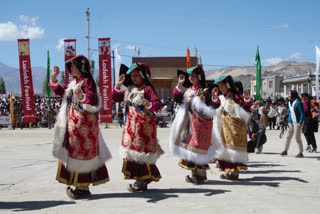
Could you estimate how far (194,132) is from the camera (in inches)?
256

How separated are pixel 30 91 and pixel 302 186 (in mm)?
19569

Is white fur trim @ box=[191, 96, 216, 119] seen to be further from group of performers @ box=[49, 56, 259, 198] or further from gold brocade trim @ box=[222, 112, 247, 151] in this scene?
gold brocade trim @ box=[222, 112, 247, 151]

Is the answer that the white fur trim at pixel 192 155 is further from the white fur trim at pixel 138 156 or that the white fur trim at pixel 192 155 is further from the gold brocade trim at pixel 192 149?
the white fur trim at pixel 138 156

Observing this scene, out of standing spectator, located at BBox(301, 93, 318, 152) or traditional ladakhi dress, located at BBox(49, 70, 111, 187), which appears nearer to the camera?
traditional ladakhi dress, located at BBox(49, 70, 111, 187)

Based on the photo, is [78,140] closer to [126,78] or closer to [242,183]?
[126,78]

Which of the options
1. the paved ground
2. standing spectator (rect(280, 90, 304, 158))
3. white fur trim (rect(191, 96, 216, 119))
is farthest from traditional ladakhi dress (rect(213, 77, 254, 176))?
standing spectator (rect(280, 90, 304, 158))

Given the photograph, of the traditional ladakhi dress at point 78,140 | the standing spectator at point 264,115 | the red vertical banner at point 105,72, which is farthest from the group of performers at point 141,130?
the red vertical banner at point 105,72

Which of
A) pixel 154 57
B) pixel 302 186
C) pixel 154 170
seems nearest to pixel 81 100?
pixel 154 170

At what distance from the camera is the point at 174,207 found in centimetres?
491

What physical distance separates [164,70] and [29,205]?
142ft

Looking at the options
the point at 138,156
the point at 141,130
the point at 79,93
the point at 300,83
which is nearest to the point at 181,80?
the point at 141,130

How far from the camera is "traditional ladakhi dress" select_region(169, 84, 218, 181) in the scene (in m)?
6.44

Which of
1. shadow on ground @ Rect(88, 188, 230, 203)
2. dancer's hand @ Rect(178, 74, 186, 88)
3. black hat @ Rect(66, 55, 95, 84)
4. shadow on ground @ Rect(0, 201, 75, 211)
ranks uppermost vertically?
black hat @ Rect(66, 55, 95, 84)

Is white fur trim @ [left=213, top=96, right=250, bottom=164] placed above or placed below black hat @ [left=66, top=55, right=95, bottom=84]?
below
